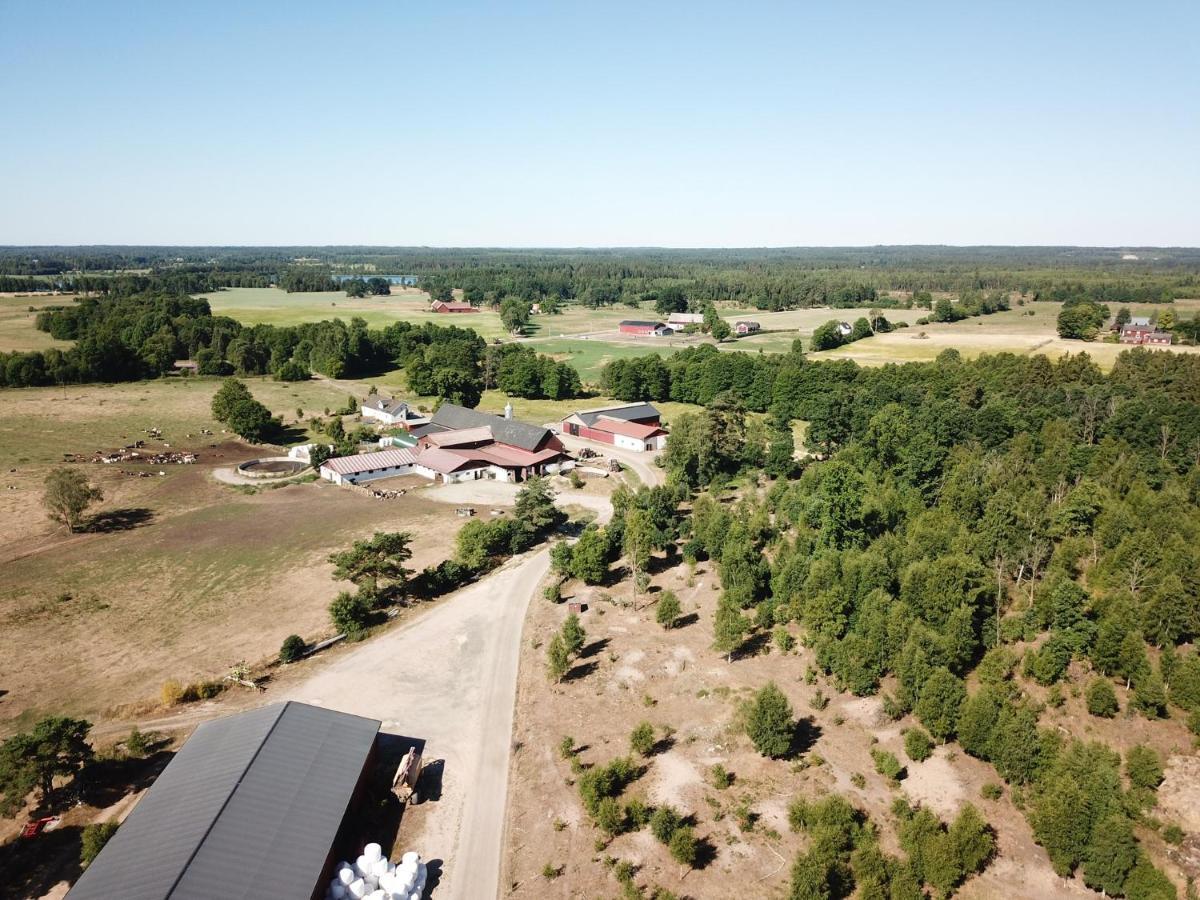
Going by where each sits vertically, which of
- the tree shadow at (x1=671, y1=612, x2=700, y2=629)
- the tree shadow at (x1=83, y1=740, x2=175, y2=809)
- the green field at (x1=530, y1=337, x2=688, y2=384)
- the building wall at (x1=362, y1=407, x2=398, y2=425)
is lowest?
the tree shadow at (x1=83, y1=740, x2=175, y2=809)

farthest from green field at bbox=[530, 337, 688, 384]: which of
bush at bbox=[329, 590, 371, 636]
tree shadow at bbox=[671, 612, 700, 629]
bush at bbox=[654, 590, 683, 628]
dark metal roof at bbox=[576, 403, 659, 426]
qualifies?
bush at bbox=[329, 590, 371, 636]

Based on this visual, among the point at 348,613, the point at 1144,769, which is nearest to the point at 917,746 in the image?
the point at 1144,769

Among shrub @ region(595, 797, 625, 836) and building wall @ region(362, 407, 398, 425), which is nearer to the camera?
shrub @ region(595, 797, 625, 836)

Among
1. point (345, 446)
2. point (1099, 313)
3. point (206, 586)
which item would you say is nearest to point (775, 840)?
point (206, 586)

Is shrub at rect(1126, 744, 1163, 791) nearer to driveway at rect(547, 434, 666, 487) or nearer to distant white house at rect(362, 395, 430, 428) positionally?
driveway at rect(547, 434, 666, 487)

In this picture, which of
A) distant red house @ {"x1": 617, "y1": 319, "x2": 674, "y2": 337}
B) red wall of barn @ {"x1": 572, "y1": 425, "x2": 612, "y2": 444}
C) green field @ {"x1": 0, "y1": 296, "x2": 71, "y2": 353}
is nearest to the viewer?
red wall of barn @ {"x1": 572, "y1": 425, "x2": 612, "y2": 444}

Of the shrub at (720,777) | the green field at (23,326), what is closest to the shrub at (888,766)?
the shrub at (720,777)
